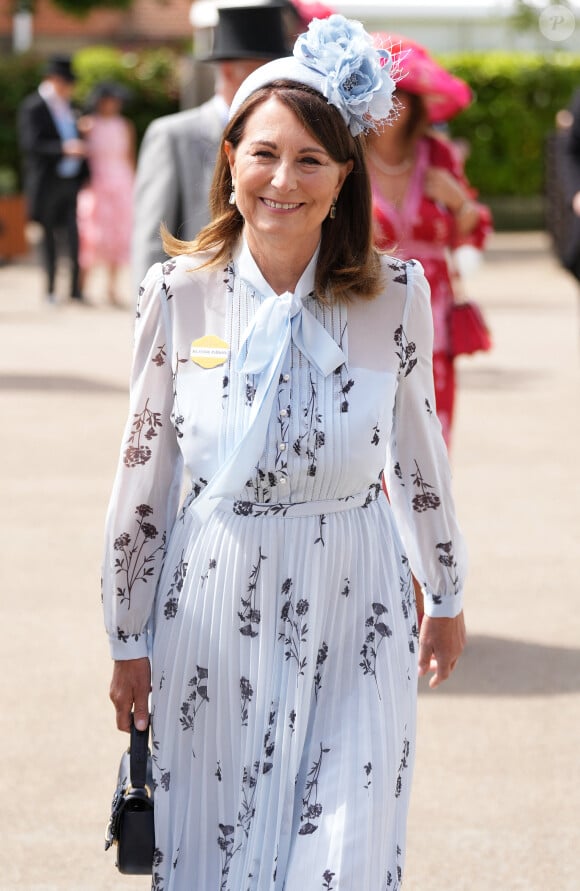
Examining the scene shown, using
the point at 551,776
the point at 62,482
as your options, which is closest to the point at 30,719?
the point at 551,776

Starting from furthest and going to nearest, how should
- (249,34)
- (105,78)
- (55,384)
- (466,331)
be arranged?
(105,78)
(55,384)
(249,34)
(466,331)

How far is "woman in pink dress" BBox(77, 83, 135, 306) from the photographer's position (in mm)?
17891

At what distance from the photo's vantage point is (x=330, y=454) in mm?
3137

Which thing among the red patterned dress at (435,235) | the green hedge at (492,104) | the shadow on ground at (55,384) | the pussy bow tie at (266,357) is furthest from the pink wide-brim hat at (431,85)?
the green hedge at (492,104)

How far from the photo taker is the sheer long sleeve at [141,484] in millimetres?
3238

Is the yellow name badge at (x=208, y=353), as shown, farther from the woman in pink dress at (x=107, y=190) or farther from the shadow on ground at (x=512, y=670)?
the woman in pink dress at (x=107, y=190)

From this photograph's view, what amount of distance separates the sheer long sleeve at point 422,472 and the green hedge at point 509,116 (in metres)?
24.5

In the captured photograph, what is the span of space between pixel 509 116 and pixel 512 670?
887 inches

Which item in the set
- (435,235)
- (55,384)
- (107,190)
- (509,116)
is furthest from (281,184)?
(509,116)

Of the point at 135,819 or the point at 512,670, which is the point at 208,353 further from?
the point at 512,670

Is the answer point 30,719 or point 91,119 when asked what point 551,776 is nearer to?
point 30,719

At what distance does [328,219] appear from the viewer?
3.31 m

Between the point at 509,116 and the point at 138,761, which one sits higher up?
the point at 138,761

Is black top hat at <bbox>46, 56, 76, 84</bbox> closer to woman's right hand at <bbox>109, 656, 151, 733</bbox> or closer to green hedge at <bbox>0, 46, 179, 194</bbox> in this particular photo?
green hedge at <bbox>0, 46, 179, 194</bbox>
